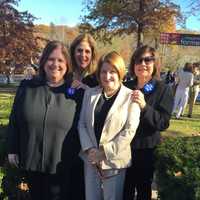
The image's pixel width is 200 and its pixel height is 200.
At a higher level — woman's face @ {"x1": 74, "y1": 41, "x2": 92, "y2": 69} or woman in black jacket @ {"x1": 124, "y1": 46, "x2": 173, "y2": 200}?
woman's face @ {"x1": 74, "y1": 41, "x2": 92, "y2": 69}

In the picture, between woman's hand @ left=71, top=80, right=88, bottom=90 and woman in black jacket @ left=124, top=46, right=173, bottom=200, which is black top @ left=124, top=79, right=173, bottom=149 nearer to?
woman in black jacket @ left=124, top=46, right=173, bottom=200

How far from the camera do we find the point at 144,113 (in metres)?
3.80

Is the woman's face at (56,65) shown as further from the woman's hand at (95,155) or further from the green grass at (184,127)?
the green grass at (184,127)

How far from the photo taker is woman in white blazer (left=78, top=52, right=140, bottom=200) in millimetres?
3711

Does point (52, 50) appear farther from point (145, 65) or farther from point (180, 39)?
point (180, 39)

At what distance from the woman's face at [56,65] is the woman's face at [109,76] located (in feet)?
1.15

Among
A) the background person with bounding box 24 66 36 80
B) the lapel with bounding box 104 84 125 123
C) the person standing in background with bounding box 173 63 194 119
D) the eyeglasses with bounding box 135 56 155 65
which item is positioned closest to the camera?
the lapel with bounding box 104 84 125 123

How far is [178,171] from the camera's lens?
3500mm

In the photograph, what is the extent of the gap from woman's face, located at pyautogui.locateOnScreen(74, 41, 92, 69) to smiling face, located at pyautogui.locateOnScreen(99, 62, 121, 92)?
0.79 metres

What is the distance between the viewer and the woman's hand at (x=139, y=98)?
12.2 feet

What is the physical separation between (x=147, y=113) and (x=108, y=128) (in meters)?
0.37

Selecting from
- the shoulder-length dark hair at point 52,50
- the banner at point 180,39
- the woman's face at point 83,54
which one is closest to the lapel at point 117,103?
the shoulder-length dark hair at point 52,50

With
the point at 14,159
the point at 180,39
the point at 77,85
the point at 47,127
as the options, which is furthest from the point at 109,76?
the point at 180,39

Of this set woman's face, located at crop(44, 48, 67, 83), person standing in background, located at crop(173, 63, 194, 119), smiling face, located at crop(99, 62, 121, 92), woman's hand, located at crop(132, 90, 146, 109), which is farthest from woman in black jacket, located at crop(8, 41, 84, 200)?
person standing in background, located at crop(173, 63, 194, 119)
